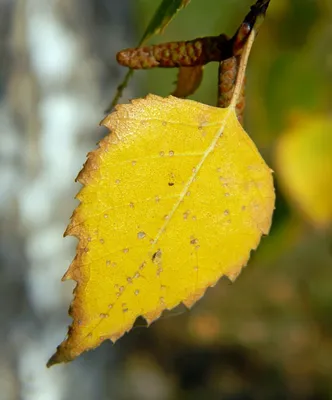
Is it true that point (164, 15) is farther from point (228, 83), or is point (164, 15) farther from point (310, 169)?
→ point (310, 169)

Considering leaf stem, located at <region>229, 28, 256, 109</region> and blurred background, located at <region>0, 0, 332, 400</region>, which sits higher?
leaf stem, located at <region>229, 28, 256, 109</region>

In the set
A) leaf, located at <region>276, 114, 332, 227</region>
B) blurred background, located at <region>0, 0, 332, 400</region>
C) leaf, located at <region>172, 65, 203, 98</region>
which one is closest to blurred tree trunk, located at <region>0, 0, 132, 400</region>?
blurred background, located at <region>0, 0, 332, 400</region>

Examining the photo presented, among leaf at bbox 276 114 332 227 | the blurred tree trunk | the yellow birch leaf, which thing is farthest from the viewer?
the blurred tree trunk

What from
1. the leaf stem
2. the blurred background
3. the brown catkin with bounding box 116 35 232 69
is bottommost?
the blurred background

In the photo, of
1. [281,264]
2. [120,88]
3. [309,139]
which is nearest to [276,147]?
[309,139]

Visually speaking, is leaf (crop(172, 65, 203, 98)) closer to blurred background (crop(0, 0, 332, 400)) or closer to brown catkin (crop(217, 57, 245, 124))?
brown catkin (crop(217, 57, 245, 124))

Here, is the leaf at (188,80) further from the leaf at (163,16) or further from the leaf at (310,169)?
the leaf at (310,169)
